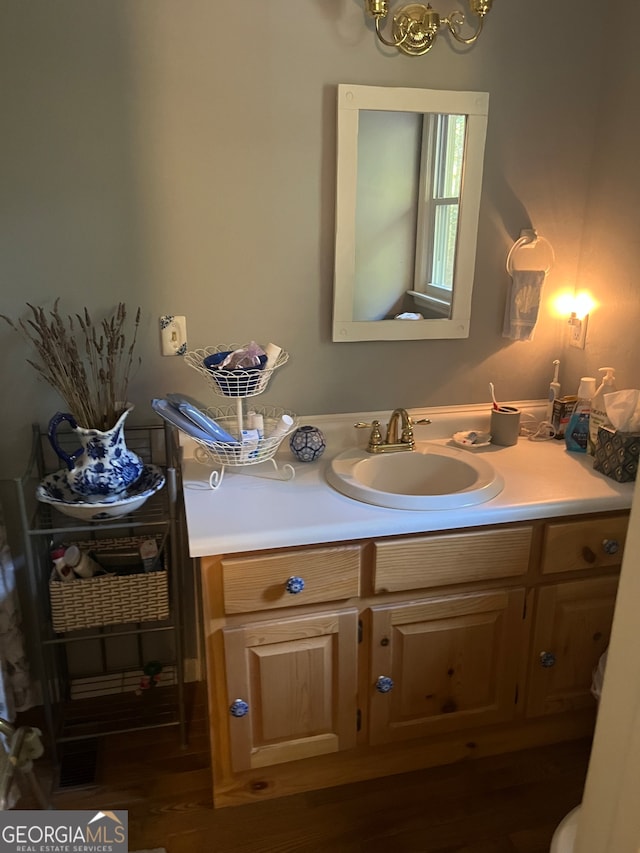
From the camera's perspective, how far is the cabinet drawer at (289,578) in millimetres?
1407

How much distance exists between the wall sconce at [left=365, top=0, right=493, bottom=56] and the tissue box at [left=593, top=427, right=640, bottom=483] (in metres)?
1.07

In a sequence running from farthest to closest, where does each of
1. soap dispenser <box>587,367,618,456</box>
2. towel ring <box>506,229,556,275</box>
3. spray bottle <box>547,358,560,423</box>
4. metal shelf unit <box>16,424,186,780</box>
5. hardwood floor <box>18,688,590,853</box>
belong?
spray bottle <box>547,358,560,423</box>
towel ring <box>506,229,556,275</box>
soap dispenser <box>587,367,618,456</box>
metal shelf unit <box>16,424,186,780</box>
hardwood floor <box>18,688,590,853</box>

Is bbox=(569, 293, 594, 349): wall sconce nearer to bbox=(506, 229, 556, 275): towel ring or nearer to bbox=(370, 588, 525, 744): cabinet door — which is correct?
bbox=(506, 229, 556, 275): towel ring

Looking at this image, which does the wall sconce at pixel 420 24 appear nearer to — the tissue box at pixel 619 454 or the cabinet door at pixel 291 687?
the tissue box at pixel 619 454

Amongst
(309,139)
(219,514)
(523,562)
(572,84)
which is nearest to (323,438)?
(219,514)

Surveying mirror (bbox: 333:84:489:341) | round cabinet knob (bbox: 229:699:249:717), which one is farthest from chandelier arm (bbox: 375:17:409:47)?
round cabinet knob (bbox: 229:699:249:717)

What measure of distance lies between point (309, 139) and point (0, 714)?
1.58 metres

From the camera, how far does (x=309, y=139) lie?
1.68m

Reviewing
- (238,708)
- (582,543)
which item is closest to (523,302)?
(582,543)

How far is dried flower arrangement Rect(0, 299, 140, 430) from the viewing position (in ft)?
5.15

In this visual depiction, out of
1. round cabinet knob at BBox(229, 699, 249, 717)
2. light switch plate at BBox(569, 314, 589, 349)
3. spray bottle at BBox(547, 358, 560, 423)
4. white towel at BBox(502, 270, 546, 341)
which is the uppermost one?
white towel at BBox(502, 270, 546, 341)

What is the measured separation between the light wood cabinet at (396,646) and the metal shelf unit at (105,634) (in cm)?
31

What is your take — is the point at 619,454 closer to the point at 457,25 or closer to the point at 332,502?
the point at 332,502

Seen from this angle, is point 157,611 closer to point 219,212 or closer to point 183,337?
point 183,337
